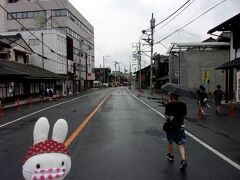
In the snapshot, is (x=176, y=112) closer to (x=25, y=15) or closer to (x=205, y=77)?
(x=205, y=77)

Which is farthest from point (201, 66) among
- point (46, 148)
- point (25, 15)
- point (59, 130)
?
point (25, 15)

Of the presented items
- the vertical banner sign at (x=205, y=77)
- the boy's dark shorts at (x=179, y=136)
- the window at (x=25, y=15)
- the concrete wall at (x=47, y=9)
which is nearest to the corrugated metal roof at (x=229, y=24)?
the vertical banner sign at (x=205, y=77)

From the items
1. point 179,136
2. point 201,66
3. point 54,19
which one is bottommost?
point 179,136

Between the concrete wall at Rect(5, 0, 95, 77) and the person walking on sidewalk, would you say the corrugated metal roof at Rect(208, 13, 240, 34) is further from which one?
the concrete wall at Rect(5, 0, 95, 77)

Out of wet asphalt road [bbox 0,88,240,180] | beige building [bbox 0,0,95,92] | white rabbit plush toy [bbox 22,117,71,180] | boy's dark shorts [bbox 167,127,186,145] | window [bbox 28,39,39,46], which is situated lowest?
wet asphalt road [bbox 0,88,240,180]

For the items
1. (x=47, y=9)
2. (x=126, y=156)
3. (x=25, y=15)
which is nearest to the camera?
(x=126, y=156)

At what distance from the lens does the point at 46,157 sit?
3.75 m

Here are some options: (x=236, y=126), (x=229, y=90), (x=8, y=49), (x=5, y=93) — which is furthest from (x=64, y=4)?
(x=236, y=126)

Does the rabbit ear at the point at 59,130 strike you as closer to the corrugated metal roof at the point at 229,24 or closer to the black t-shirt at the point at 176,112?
the black t-shirt at the point at 176,112

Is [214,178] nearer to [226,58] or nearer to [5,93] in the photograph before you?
[5,93]

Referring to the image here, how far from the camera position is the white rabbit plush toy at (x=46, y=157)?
3.73 meters

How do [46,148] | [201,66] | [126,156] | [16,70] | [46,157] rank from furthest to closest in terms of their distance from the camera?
[201,66]
[16,70]
[126,156]
[46,148]
[46,157]

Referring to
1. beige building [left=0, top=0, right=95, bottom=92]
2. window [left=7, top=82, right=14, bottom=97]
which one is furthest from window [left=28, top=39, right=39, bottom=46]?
window [left=7, top=82, right=14, bottom=97]

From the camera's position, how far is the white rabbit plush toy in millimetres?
3730
